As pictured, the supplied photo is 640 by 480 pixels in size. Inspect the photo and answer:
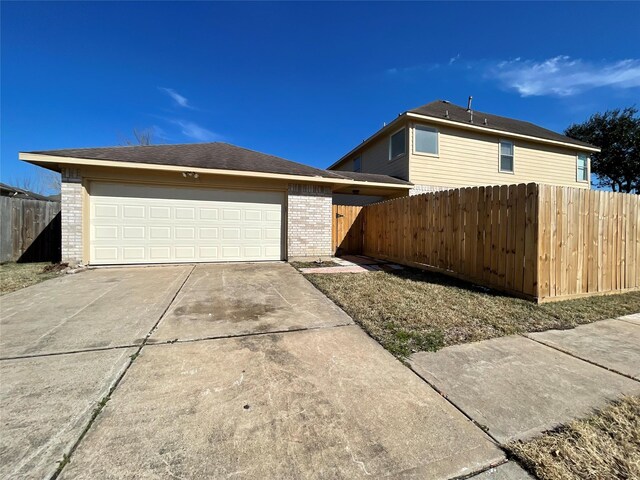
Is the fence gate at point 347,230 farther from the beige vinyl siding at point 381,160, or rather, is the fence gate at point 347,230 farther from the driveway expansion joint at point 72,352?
the driveway expansion joint at point 72,352

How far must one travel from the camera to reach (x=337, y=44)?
10062mm

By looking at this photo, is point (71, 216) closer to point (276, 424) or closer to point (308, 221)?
point (308, 221)

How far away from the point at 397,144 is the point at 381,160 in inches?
54.2

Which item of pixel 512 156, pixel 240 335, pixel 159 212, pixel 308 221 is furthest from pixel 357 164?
pixel 240 335

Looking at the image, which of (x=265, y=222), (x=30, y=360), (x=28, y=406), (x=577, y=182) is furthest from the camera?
(x=577, y=182)

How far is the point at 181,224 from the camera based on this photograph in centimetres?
797

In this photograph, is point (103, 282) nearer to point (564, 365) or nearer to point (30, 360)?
point (30, 360)

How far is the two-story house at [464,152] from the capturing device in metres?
11.1

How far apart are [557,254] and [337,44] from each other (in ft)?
32.1

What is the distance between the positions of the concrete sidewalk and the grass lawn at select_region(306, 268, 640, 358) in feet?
0.84

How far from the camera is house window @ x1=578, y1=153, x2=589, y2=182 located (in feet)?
45.5

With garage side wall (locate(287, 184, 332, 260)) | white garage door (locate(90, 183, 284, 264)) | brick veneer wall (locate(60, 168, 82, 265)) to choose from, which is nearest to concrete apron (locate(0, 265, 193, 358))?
Result: brick veneer wall (locate(60, 168, 82, 265))

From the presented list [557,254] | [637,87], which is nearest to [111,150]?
[557,254]

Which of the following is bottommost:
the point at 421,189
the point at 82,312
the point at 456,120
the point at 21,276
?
the point at 82,312
